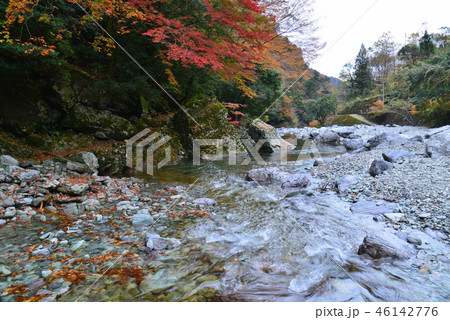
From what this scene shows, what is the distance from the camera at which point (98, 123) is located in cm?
603

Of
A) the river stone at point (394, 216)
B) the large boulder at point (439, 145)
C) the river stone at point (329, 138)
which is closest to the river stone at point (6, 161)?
the river stone at point (394, 216)

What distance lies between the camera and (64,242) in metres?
2.05

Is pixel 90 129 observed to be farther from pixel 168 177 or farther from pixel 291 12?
pixel 291 12

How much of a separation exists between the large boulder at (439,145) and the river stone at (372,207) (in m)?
2.91

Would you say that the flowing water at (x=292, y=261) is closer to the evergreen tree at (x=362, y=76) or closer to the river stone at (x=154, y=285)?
the river stone at (x=154, y=285)

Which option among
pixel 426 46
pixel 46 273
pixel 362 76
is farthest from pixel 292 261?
pixel 362 76

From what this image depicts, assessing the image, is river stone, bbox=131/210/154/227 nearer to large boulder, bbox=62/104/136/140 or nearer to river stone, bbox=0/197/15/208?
river stone, bbox=0/197/15/208

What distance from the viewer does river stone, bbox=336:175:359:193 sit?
154 inches

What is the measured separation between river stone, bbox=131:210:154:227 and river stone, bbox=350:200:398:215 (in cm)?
287

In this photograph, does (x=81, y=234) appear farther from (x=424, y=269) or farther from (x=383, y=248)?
(x=424, y=269)

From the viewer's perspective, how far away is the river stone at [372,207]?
9.57 feet

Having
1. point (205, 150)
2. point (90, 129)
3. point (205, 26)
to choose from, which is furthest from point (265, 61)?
point (90, 129)

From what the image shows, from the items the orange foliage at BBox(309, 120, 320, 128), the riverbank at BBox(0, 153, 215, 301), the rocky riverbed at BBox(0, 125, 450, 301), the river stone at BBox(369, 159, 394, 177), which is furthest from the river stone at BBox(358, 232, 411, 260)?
the orange foliage at BBox(309, 120, 320, 128)
